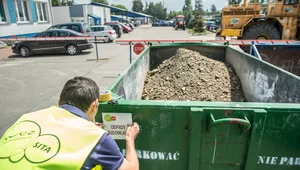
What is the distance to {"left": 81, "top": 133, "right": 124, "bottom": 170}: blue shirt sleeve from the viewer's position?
1223mm

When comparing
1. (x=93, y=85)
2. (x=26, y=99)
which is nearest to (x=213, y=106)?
(x=93, y=85)

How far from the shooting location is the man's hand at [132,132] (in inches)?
66.2

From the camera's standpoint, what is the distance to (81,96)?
1503 millimetres

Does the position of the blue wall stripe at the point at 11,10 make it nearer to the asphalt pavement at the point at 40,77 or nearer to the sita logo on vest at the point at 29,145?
the asphalt pavement at the point at 40,77

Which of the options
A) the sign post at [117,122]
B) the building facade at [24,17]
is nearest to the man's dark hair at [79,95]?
the sign post at [117,122]

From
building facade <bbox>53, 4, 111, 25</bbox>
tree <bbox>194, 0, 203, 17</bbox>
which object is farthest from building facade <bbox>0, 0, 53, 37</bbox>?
tree <bbox>194, 0, 203, 17</bbox>

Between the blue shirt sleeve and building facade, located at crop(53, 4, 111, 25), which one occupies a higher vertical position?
building facade, located at crop(53, 4, 111, 25)

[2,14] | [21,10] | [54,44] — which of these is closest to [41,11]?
[21,10]

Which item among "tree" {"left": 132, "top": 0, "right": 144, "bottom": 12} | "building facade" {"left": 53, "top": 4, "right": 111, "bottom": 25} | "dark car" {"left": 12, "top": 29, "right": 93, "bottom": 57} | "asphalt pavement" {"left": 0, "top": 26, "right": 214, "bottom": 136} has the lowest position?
"asphalt pavement" {"left": 0, "top": 26, "right": 214, "bottom": 136}

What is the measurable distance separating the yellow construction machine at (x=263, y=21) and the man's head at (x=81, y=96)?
12148 mm

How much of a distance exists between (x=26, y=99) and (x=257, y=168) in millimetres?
6256

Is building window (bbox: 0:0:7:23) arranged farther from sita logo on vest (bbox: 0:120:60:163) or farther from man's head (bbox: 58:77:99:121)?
sita logo on vest (bbox: 0:120:60:163)

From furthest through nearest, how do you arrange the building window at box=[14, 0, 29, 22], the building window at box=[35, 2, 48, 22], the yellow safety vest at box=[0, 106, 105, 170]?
the building window at box=[35, 2, 48, 22], the building window at box=[14, 0, 29, 22], the yellow safety vest at box=[0, 106, 105, 170]

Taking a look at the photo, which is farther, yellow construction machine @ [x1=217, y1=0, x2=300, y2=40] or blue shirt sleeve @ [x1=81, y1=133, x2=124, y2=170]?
yellow construction machine @ [x1=217, y1=0, x2=300, y2=40]
